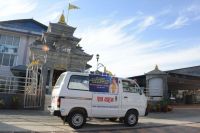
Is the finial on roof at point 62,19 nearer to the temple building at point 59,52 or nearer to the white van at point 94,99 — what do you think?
the temple building at point 59,52

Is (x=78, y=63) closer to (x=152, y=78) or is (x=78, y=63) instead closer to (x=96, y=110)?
(x=152, y=78)

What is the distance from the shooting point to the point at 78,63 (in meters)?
26.0

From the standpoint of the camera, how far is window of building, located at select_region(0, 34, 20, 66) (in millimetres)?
38531

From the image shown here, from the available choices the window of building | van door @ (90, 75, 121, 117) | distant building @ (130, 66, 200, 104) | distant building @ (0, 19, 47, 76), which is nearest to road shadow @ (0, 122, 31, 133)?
van door @ (90, 75, 121, 117)

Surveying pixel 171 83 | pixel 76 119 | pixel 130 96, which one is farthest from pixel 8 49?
pixel 76 119

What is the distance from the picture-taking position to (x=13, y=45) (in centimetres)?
3928

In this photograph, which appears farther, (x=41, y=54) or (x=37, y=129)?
(x=41, y=54)

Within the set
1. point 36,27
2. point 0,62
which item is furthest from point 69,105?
point 36,27

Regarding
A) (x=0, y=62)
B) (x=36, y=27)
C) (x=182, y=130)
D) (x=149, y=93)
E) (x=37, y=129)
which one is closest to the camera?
(x=37, y=129)

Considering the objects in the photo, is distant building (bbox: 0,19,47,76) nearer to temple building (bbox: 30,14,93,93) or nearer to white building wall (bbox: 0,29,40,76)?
white building wall (bbox: 0,29,40,76)

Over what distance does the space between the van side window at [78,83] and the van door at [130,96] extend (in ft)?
6.78

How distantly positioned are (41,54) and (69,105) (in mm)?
13971

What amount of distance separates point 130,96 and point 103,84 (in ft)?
5.36

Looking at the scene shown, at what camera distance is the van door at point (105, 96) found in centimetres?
1283
